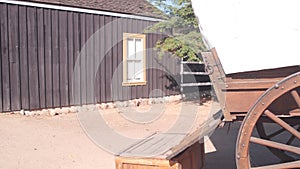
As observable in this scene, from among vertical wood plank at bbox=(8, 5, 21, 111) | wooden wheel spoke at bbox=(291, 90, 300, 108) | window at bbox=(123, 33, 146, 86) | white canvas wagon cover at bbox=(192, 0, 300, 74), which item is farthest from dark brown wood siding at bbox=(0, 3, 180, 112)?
wooden wheel spoke at bbox=(291, 90, 300, 108)

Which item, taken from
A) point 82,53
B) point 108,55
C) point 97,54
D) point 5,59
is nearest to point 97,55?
point 97,54

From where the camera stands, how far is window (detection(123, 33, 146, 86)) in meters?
Result: 11.8

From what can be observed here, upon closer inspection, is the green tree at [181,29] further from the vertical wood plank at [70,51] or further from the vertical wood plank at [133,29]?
the vertical wood plank at [70,51]

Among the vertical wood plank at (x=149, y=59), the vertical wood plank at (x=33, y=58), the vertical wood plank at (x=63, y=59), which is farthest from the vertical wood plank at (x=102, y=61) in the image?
the vertical wood plank at (x=33, y=58)

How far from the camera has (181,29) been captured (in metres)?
11.6

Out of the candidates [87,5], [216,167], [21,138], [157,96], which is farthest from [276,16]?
[157,96]

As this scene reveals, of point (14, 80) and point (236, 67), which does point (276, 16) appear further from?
point (14, 80)

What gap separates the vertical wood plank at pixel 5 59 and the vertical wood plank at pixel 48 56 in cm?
108

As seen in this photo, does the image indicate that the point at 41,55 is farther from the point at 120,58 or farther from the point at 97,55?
the point at 120,58

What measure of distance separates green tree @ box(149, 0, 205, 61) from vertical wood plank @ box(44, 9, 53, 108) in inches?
133

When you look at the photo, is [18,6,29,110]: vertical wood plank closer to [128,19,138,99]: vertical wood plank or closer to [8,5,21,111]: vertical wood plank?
[8,5,21,111]: vertical wood plank

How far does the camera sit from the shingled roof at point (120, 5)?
10421mm

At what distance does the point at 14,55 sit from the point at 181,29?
16.9 feet

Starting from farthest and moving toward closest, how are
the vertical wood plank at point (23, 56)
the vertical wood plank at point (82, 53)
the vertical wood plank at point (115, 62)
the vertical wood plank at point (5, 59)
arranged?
the vertical wood plank at point (115, 62)
the vertical wood plank at point (82, 53)
the vertical wood plank at point (23, 56)
the vertical wood plank at point (5, 59)
